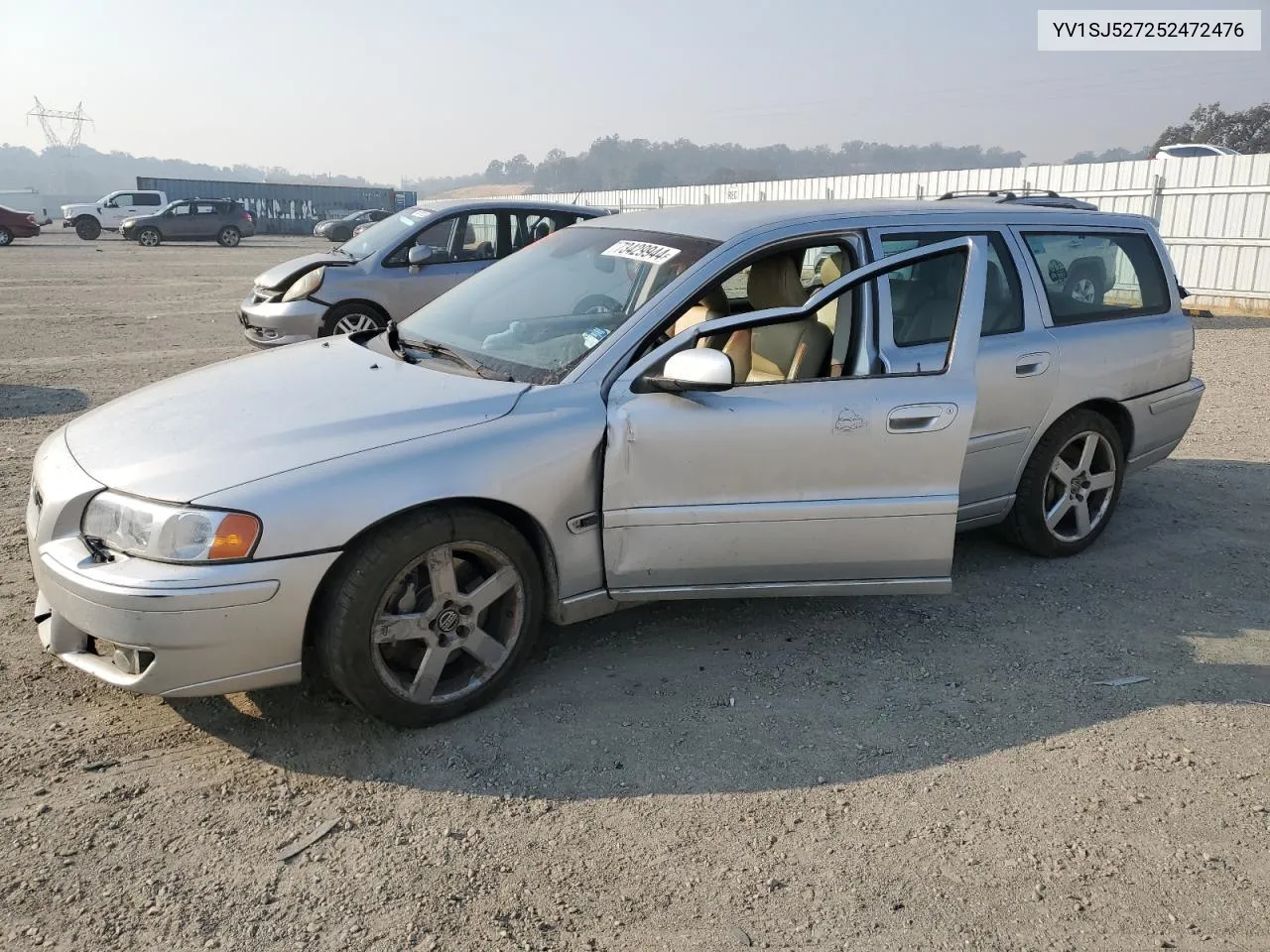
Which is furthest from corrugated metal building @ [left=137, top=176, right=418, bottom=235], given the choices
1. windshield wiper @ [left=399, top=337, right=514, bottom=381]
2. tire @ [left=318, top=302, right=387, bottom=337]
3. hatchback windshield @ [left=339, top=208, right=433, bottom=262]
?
windshield wiper @ [left=399, top=337, right=514, bottom=381]

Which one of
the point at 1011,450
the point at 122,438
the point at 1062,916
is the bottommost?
the point at 1062,916

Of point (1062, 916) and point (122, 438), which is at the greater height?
point (122, 438)

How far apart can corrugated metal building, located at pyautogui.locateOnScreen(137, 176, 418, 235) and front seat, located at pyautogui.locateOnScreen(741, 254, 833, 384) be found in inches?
2018

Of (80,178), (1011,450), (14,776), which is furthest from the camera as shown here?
(80,178)

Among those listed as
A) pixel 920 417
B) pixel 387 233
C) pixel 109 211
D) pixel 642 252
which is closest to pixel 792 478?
pixel 920 417

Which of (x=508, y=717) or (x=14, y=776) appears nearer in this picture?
(x=14, y=776)

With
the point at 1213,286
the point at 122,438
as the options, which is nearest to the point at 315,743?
the point at 122,438

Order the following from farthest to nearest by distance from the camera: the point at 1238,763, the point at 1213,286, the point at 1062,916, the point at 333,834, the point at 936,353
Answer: the point at 1213,286, the point at 936,353, the point at 1238,763, the point at 333,834, the point at 1062,916

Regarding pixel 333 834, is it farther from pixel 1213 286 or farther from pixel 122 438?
pixel 1213 286

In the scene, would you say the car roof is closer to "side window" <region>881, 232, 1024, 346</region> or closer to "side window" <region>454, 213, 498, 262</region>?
"side window" <region>881, 232, 1024, 346</region>

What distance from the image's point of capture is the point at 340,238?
127 ft

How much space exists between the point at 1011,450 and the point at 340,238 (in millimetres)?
38101

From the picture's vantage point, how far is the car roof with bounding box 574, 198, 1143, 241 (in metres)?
3.93

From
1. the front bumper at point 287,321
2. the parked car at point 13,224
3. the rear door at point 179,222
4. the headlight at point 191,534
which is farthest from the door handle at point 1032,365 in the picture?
the rear door at point 179,222
